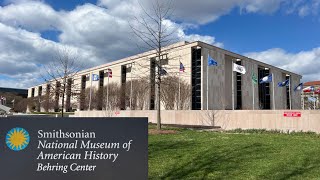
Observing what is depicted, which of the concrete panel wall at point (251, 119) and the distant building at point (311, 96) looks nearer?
the concrete panel wall at point (251, 119)

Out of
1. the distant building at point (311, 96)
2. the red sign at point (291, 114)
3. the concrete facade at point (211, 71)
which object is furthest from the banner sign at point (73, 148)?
the distant building at point (311, 96)

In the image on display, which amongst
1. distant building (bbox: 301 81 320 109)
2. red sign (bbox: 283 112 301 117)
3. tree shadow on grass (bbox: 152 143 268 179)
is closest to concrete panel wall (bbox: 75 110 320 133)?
red sign (bbox: 283 112 301 117)

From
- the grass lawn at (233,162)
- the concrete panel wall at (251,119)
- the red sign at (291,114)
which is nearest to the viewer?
the grass lawn at (233,162)

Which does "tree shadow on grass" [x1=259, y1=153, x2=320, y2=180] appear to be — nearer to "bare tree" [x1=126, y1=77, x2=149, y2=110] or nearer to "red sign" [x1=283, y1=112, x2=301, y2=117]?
"red sign" [x1=283, y1=112, x2=301, y2=117]

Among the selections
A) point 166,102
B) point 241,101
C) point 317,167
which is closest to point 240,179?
point 317,167

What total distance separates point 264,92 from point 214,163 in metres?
76.1

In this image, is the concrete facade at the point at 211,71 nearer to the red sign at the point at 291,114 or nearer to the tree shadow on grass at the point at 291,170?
the red sign at the point at 291,114

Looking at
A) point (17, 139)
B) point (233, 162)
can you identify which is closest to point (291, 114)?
point (233, 162)

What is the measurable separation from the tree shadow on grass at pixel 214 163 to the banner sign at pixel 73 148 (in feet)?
8.97

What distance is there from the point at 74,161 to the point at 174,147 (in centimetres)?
667

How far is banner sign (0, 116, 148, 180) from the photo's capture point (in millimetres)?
4465

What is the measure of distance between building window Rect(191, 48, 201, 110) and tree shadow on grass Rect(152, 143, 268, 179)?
48142mm

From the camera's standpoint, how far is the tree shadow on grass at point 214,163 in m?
7.16
